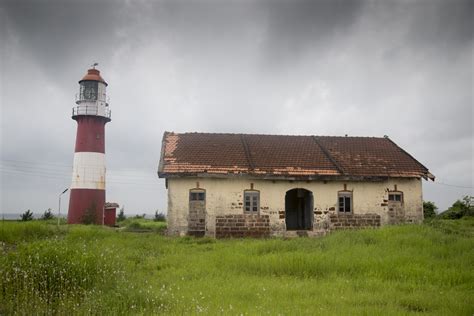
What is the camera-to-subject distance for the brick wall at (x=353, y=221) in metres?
18.7

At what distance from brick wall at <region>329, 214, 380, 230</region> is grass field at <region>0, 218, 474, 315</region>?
18.6ft

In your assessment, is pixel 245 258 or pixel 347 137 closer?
pixel 245 258

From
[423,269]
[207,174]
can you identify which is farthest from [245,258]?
[207,174]

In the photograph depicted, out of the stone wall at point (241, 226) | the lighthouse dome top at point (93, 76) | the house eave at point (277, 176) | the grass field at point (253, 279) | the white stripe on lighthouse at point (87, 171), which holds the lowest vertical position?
the grass field at point (253, 279)

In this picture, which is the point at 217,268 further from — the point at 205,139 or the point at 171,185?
the point at 205,139

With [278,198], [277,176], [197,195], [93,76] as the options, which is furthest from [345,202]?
[93,76]

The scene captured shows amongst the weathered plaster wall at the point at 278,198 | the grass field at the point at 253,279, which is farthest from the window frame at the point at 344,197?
the grass field at the point at 253,279

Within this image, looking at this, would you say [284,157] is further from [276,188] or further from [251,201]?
[251,201]

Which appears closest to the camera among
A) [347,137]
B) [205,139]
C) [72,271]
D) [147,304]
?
[147,304]

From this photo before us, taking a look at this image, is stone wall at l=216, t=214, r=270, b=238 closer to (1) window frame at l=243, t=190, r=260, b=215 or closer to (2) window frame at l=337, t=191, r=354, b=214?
(1) window frame at l=243, t=190, r=260, b=215

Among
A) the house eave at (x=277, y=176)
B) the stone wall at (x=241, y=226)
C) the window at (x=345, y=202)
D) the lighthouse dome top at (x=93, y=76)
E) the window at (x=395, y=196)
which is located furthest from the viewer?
the lighthouse dome top at (x=93, y=76)

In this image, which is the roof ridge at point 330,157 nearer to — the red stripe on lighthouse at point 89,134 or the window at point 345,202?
the window at point 345,202

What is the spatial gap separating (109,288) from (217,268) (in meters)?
3.18

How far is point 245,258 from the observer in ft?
35.2
